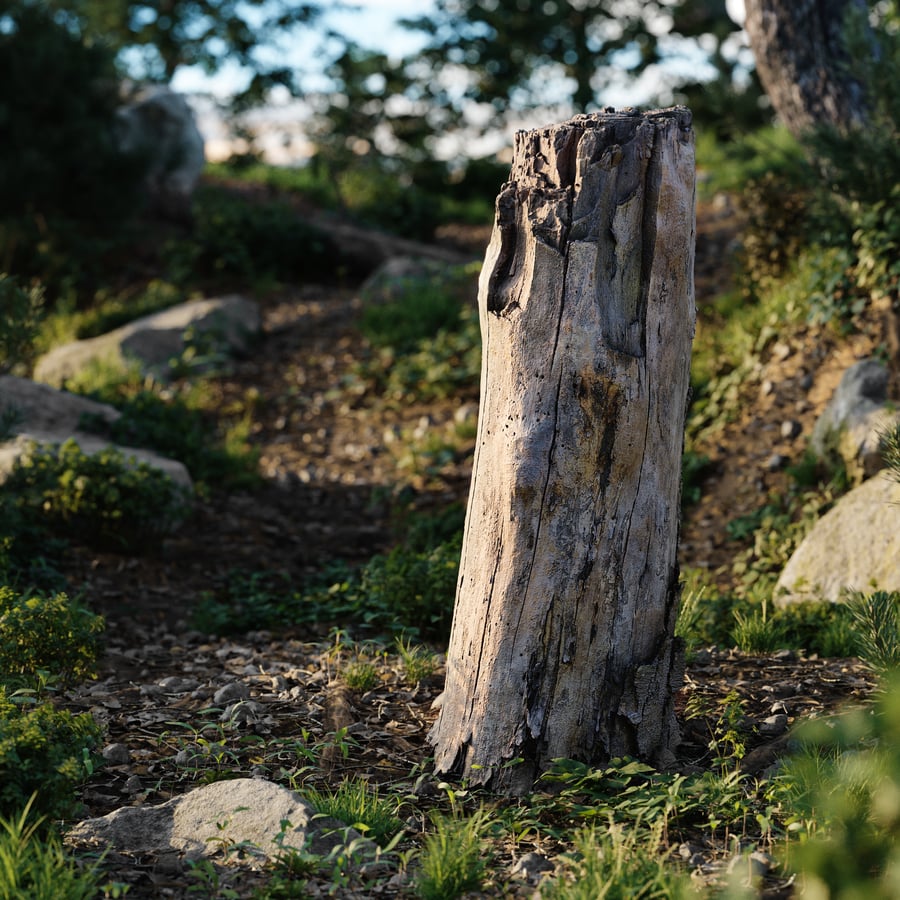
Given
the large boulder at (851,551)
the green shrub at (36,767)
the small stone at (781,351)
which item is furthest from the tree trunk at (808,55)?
the green shrub at (36,767)

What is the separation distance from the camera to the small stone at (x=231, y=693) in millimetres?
4184

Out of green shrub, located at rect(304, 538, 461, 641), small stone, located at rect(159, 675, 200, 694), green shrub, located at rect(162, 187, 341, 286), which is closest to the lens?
small stone, located at rect(159, 675, 200, 694)

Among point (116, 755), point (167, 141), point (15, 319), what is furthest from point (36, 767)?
point (167, 141)

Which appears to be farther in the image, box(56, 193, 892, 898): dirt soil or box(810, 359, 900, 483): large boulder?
box(810, 359, 900, 483): large boulder

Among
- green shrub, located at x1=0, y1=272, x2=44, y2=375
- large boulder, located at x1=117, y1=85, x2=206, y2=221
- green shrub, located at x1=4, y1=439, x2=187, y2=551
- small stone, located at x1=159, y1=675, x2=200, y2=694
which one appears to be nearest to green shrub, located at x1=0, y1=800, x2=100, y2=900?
small stone, located at x1=159, y1=675, x2=200, y2=694

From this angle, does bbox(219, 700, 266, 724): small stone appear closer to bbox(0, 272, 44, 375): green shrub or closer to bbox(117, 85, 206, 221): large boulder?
bbox(0, 272, 44, 375): green shrub

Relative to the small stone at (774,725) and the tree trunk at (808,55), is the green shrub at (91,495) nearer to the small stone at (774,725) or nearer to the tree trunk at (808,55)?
the small stone at (774,725)

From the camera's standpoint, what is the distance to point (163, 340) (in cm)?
1008

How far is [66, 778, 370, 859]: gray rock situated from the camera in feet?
9.73

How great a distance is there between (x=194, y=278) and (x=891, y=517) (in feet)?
31.3

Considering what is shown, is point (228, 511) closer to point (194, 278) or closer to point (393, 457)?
point (393, 457)

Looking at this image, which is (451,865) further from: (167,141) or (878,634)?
(167,141)

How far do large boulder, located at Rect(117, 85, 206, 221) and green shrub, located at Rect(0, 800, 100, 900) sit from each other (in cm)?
1199

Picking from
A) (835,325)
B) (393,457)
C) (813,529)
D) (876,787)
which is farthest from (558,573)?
(393,457)
